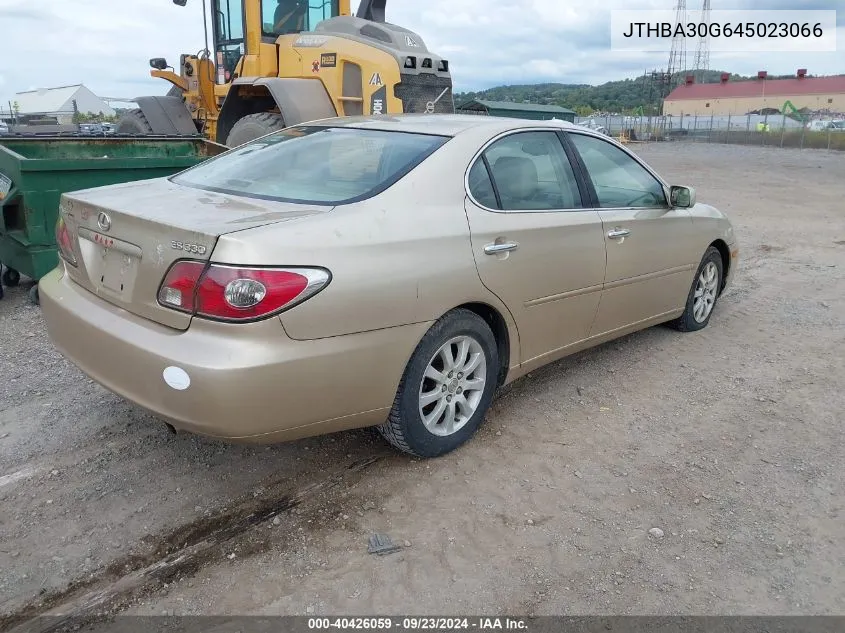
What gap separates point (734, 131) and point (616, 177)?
136ft

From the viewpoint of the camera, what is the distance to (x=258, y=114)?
31.3ft

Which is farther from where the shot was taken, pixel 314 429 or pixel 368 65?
pixel 368 65

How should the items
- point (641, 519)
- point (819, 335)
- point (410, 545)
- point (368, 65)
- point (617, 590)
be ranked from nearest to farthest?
point (617, 590) → point (410, 545) → point (641, 519) → point (819, 335) → point (368, 65)

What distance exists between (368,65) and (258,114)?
165 cm

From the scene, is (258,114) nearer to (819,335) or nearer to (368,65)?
(368,65)

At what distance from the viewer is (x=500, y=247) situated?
3.44 meters

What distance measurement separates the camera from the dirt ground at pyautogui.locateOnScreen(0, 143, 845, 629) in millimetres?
2537

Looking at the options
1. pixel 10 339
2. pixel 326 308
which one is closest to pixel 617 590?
pixel 326 308

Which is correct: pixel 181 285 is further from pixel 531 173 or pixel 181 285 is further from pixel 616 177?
pixel 616 177

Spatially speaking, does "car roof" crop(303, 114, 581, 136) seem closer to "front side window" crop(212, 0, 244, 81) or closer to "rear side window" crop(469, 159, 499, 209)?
"rear side window" crop(469, 159, 499, 209)

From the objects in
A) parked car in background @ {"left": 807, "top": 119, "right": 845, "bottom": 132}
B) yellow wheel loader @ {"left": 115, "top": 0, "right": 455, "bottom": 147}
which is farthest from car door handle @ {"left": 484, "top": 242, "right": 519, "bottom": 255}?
parked car in background @ {"left": 807, "top": 119, "right": 845, "bottom": 132}

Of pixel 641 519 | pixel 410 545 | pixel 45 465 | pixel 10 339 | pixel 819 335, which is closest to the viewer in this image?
pixel 410 545

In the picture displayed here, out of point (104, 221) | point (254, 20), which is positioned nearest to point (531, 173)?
point (104, 221)

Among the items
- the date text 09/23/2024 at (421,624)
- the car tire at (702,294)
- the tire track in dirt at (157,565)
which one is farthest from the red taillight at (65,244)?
the car tire at (702,294)
